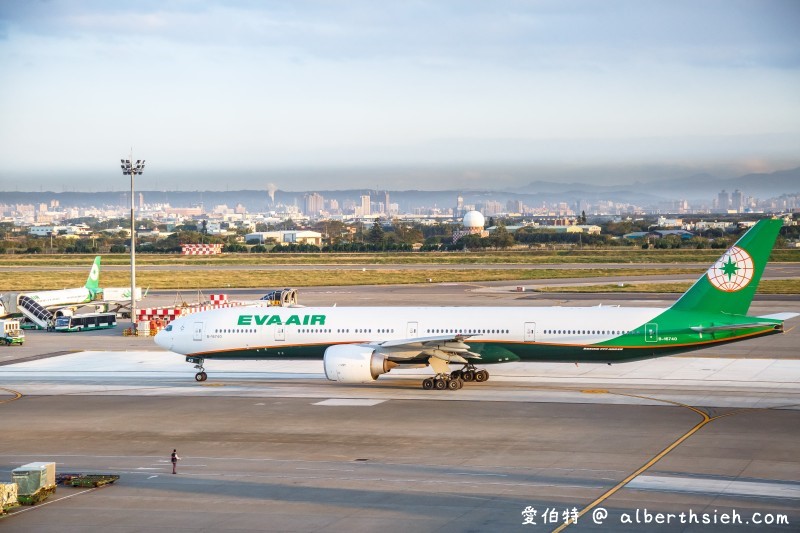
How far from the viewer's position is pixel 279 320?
1836 inches

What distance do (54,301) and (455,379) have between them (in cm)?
4539

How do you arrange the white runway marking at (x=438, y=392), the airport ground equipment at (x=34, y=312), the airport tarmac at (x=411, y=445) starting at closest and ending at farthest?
the airport tarmac at (x=411, y=445), the white runway marking at (x=438, y=392), the airport ground equipment at (x=34, y=312)

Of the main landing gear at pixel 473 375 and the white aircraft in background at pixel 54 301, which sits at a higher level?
the white aircraft in background at pixel 54 301

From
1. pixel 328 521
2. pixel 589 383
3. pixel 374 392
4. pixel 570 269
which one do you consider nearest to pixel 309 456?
pixel 328 521

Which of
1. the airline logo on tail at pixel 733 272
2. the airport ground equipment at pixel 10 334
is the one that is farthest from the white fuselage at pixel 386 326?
the airport ground equipment at pixel 10 334

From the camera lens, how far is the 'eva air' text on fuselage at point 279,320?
151ft

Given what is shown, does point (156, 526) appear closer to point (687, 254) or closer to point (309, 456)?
point (309, 456)

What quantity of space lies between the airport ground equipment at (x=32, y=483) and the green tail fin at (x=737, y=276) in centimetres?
2829

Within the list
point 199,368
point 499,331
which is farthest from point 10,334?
point 499,331

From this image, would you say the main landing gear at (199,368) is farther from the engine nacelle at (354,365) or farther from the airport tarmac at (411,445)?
the engine nacelle at (354,365)

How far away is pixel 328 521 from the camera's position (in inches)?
929

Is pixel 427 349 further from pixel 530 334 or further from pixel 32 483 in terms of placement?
pixel 32 483

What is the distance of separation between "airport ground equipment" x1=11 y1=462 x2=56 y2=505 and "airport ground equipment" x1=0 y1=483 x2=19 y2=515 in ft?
0.96

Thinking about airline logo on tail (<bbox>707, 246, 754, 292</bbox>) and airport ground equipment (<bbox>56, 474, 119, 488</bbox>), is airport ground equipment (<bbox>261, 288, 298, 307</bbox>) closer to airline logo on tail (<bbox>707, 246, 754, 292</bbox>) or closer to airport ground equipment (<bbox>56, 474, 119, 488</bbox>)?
airline logo on tail (<bbox>707, 246, 754, 292</bbox>)
